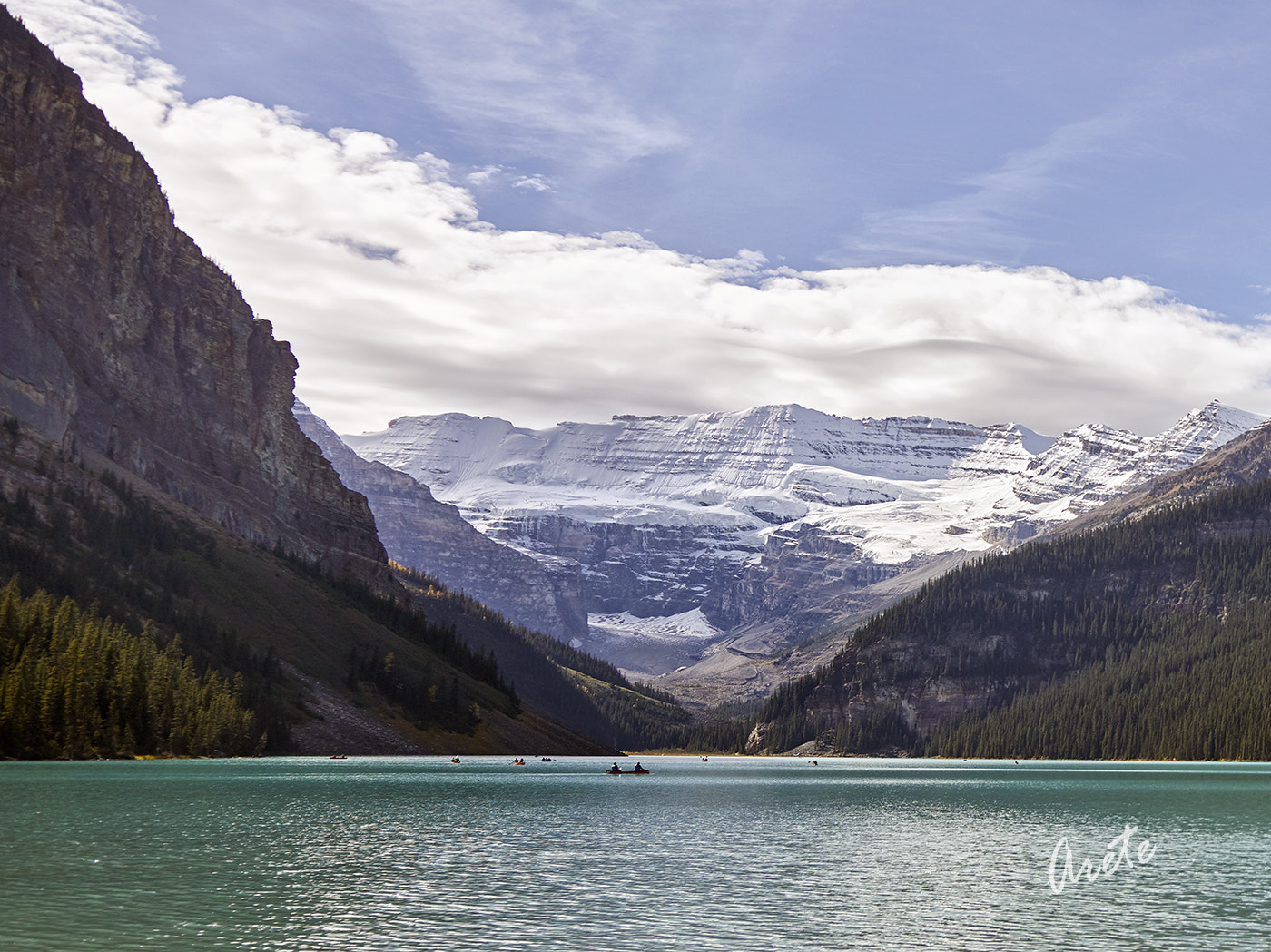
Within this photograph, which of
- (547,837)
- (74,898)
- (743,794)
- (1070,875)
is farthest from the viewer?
(743,794)

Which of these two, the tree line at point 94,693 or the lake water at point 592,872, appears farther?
the tree line at point 94,693

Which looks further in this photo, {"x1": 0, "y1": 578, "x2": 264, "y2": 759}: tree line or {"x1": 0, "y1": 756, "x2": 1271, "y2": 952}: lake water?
{"x1": 0, "y1": 578, "x2": 264, "y2": 759}: tree line

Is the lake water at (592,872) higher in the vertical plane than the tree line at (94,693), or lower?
lower

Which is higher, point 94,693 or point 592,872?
point 94,693

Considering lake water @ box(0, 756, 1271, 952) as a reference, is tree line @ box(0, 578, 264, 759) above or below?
above

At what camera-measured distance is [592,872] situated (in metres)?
67.8

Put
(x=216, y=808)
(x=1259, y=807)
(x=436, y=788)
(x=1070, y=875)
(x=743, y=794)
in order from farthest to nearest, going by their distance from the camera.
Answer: (x=743, y=794)
(x=436, y=788)
(x=1259, y=807)
(x=216, y=808)
(x=1070, y=875)

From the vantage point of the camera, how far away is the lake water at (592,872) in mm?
49594

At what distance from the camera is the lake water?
49.6 meters

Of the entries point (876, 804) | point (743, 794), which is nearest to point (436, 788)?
point (743, 794)

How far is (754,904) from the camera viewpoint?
57594 millimetres

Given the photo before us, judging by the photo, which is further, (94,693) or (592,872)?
(94,693)

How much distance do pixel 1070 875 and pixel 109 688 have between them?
5290 inches

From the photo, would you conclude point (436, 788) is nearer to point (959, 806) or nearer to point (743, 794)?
point (743, 794)
